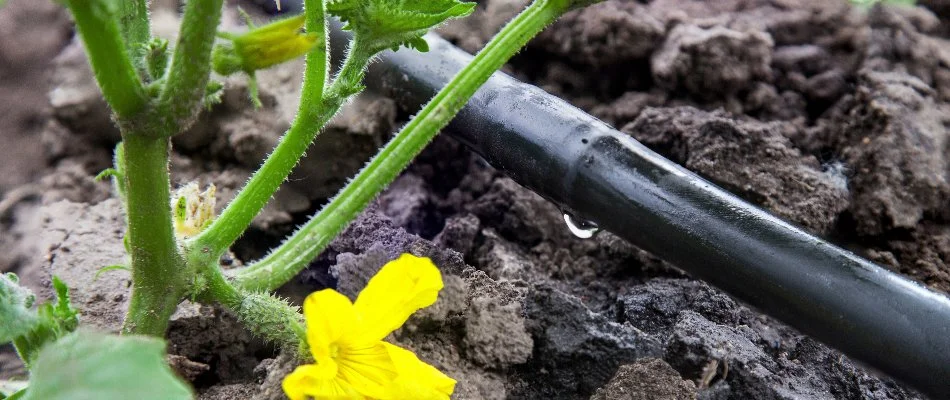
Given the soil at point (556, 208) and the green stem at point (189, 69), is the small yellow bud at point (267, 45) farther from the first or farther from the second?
the soil at point (556, 208)

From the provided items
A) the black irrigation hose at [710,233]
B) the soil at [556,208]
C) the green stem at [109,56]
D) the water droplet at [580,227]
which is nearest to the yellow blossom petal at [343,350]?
the soil at [556,208]

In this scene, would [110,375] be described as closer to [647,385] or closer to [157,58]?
[157,58]

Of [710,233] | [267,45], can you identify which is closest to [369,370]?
[267,45]

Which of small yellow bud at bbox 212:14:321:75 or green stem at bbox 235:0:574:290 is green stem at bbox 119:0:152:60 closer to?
small yellow bud at bbox 212:14:321:75

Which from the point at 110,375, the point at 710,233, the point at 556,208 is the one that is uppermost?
the point at 110,375

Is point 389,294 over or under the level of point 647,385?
over

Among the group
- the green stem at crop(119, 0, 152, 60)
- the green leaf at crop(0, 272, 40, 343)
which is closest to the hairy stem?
the green leaf at crop(0, 272, 40, 343)
